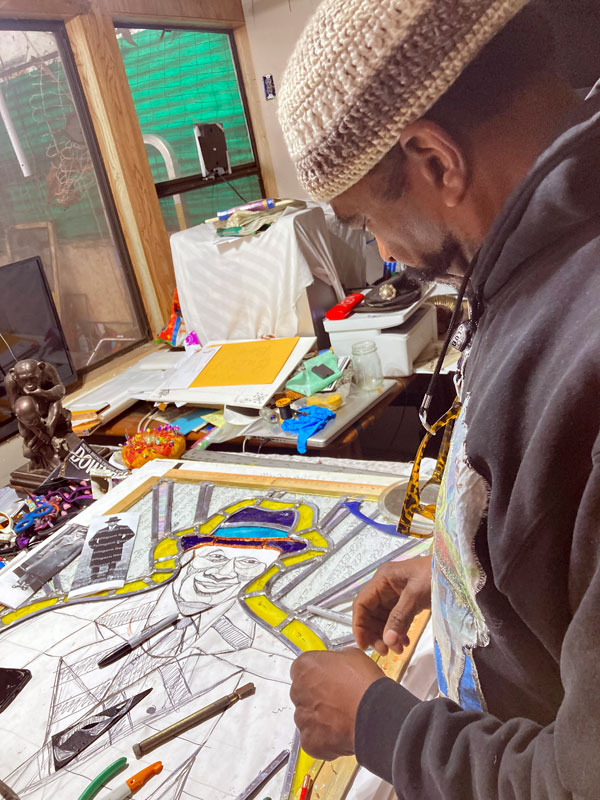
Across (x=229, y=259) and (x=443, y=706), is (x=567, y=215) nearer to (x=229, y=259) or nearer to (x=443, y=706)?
(x=443, y=706)

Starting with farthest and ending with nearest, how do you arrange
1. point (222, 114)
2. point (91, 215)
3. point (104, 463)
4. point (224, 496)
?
point (222, 114) < point (91, 215) < point (104, 463) < point (224, 496)

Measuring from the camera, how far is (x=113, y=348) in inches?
106

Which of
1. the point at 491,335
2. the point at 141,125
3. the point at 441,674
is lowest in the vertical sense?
the point at 441,674

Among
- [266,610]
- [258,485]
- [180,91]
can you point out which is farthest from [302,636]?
[180,91]

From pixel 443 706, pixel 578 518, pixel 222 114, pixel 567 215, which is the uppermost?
pixel 222 114

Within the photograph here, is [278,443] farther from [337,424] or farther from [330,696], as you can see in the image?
[330,696]

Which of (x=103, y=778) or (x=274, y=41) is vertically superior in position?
(x=274, y=41)

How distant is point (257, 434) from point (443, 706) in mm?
1207

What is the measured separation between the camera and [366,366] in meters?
1.83

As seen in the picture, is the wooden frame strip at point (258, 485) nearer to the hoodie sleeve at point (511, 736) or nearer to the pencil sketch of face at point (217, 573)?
the pencil sketch of face at point (217, 573)

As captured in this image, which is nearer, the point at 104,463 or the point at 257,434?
the point at 104,463

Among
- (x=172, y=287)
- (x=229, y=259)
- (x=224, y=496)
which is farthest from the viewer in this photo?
(x=172, y=287)

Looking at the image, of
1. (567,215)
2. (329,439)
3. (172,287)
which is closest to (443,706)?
(567,215)

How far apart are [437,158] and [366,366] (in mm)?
1360
